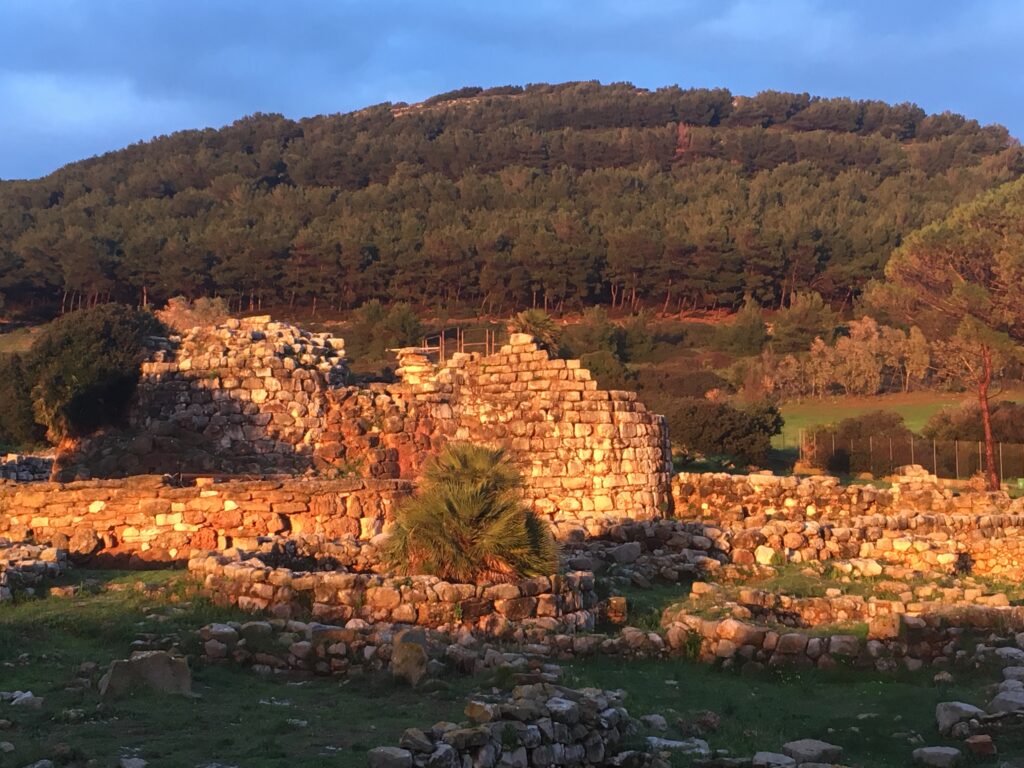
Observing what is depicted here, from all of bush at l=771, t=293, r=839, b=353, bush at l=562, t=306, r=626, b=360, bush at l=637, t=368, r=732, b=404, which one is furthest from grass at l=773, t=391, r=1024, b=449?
bush at l=562, t=306, r=626, b=360

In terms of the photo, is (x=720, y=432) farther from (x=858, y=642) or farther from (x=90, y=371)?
(x=858, y=642)

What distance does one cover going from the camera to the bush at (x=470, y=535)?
10.6 meters

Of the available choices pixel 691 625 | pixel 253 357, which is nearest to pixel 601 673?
pixel 691 625

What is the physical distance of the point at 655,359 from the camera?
6188 cm

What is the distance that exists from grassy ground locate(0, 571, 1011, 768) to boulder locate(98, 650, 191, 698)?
121 mm

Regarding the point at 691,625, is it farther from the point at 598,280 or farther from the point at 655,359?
the point at 598,280

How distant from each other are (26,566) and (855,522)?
10.8m

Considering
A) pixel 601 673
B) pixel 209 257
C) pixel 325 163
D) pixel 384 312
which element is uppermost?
pixel 325 163

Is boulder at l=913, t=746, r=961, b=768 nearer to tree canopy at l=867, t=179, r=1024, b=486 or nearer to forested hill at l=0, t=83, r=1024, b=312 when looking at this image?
tree canopy at l=867, t=179, r=1024, b=486

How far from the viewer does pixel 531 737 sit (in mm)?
6363

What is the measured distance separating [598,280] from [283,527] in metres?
65.1

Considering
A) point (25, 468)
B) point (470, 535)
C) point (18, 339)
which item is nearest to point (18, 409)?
point (25, 468)

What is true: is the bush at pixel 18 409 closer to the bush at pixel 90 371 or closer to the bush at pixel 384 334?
the bush at pixel 90 371

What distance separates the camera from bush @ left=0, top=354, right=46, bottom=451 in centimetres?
2850
